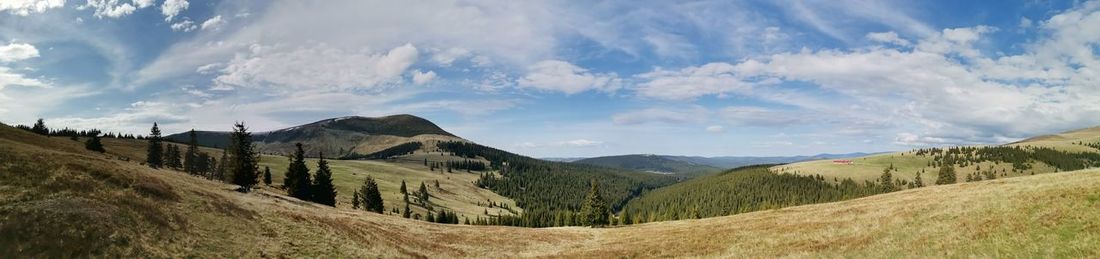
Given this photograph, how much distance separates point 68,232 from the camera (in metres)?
22.2

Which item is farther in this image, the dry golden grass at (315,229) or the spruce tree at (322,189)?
the spruce tree at (322,189)

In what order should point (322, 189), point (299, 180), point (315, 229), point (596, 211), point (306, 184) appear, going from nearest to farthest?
point (315, 229), point (299, 180), point (306, 184), point (596, 211), point (322, 189)

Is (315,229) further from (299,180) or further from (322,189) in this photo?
(322,189)

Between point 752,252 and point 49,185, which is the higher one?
point 49,185

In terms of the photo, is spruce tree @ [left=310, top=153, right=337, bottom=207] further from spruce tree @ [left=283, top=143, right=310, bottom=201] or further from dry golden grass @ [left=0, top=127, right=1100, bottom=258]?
dry golden grass @ [left=0, top=127, right=1100, bottom=258]

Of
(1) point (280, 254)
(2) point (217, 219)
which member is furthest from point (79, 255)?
(2) point (217, 219)

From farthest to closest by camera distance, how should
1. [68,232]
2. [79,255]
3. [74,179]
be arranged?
[74,179] → [68,232] → [79,255]

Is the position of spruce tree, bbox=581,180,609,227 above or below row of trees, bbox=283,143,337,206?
below

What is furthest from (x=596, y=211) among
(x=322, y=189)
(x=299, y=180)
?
(x=299, y=180)

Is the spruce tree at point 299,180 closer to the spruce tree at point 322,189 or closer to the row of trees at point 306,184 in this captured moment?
the row of trees at point 306,184

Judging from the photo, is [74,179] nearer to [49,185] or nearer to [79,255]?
[49,185]

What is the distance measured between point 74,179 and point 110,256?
13.0m

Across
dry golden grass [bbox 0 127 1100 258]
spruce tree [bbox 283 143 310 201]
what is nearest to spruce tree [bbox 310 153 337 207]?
spruce tree [bbox 283 143 310 201]

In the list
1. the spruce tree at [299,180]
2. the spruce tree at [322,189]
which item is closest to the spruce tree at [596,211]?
the spruce tree at [322,189]
